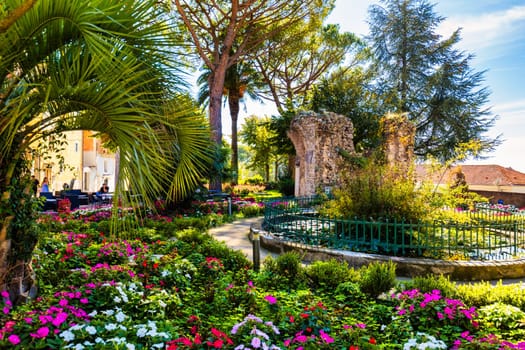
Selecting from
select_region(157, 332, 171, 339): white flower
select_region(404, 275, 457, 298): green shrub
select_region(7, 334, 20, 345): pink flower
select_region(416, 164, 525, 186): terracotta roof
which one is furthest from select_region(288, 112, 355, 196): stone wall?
select_region(416, 164, 525, 186): terracotta roof

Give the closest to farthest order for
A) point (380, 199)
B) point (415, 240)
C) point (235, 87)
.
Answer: point (415, 240) < point (380, 199) < point (235, 87)

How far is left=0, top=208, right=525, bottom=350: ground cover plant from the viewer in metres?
2.67

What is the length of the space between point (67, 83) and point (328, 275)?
3905 millimetres

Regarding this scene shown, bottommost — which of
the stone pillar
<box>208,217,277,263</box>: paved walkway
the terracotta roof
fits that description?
<box>208,217,277,263</box>: paved walkway

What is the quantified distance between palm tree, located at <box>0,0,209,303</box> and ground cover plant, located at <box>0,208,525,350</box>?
0.88m

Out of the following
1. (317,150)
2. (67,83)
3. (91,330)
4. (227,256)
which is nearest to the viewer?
(91,330)

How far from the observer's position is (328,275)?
490 cm

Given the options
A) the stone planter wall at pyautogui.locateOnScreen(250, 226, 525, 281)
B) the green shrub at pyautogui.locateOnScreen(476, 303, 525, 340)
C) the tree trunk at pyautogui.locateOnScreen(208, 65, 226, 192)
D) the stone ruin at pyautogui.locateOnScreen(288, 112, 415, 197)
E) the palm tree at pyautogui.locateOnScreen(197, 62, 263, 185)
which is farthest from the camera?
the palm tree at pyautogui.locateOnScreen(197, 62, 263, 185)

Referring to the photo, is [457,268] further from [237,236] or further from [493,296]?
[237,236]

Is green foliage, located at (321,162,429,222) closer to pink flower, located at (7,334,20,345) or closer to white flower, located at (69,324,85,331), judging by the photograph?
white flower, located at (69,324,85,331)

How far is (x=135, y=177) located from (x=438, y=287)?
3584mm

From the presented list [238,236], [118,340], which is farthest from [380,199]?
[118,340]

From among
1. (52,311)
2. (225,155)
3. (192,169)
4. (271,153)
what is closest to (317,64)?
(271,153)

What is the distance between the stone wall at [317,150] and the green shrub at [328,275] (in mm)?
10481
